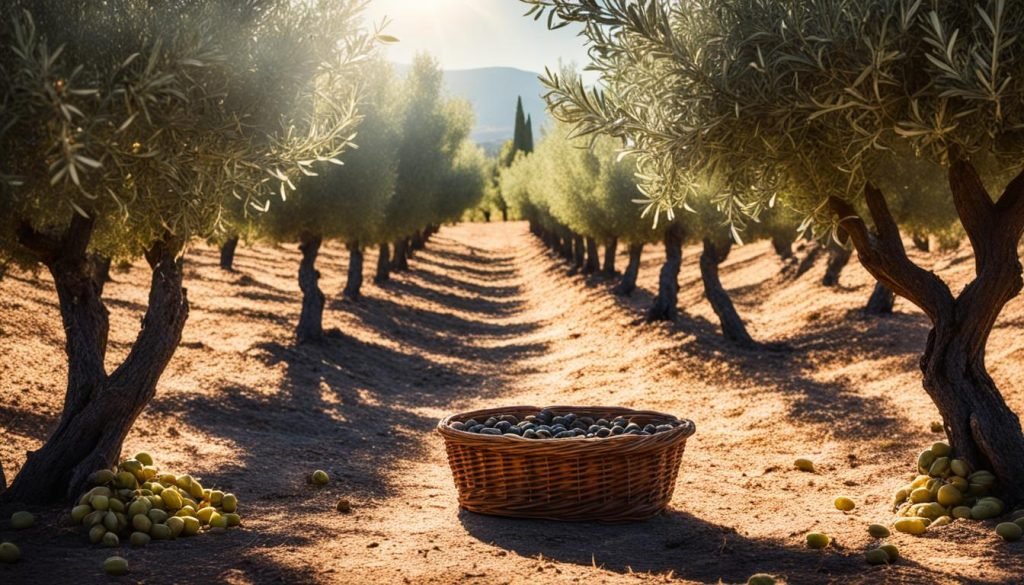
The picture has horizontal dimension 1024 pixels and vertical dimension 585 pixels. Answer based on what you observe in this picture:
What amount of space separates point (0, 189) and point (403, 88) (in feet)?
83.7

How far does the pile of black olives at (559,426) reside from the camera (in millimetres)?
7871

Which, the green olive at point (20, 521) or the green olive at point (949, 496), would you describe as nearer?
the green olive at point (20, 521)

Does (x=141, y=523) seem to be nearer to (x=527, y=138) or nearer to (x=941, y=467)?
(x=941, y=467)

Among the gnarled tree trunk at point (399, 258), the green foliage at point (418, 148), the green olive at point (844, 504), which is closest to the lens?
the green olive at point (844, 504)

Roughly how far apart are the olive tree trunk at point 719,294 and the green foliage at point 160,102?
1298 cm

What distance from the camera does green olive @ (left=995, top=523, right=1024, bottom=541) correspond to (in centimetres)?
631

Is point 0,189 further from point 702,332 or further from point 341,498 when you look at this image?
point 702,332

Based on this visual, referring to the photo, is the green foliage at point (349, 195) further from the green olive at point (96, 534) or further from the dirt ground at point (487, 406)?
the green olive at point (96, 534)

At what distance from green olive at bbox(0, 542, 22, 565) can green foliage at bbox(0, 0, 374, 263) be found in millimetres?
2030

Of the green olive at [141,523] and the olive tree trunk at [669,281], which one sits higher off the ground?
the olive tree trunk at [669,281]

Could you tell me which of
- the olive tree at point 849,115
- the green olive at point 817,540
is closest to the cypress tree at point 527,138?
the olive tree at point 849,115

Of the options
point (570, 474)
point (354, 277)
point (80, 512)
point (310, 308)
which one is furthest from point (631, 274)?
point (80, 512)

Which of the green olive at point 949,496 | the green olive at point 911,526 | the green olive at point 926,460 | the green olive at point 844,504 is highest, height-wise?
the green olive at point 926,460

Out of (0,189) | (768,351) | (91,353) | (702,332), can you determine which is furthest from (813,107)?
(702,332)
